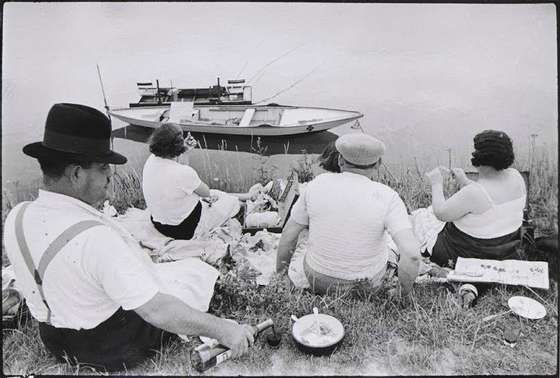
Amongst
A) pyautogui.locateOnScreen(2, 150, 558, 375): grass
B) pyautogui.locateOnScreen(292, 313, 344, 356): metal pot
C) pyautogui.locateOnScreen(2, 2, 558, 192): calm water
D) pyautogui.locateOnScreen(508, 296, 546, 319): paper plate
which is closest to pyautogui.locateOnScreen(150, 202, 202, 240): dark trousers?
pyautogui.locateOnScreen(2, 150, 558, 375): grass

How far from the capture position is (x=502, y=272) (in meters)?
2.86

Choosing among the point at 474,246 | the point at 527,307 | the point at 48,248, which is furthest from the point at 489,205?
the point at 48,248

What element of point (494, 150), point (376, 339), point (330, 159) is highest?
point (494, 150)

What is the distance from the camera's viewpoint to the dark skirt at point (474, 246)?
9.91 feet

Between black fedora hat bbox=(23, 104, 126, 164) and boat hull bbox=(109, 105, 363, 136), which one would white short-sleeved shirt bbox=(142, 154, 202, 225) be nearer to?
black fedora hat bbox=(23, 104, 126, 164)

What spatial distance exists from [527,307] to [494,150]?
1059 mm

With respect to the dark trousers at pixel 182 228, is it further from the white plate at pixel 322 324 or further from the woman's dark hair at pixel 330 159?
the white plate at pixel 322 324

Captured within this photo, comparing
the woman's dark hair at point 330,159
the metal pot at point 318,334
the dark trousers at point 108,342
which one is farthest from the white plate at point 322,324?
the woman's dark hair at point 330,159

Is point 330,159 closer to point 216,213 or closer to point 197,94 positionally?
point 216,213

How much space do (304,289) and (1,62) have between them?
2476 millimetres

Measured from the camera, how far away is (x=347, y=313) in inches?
98.6

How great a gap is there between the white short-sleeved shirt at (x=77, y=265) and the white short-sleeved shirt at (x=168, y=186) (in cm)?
149

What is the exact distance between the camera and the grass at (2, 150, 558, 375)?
221 cm

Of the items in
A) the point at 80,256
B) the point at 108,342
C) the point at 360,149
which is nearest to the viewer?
the point at 80,256
